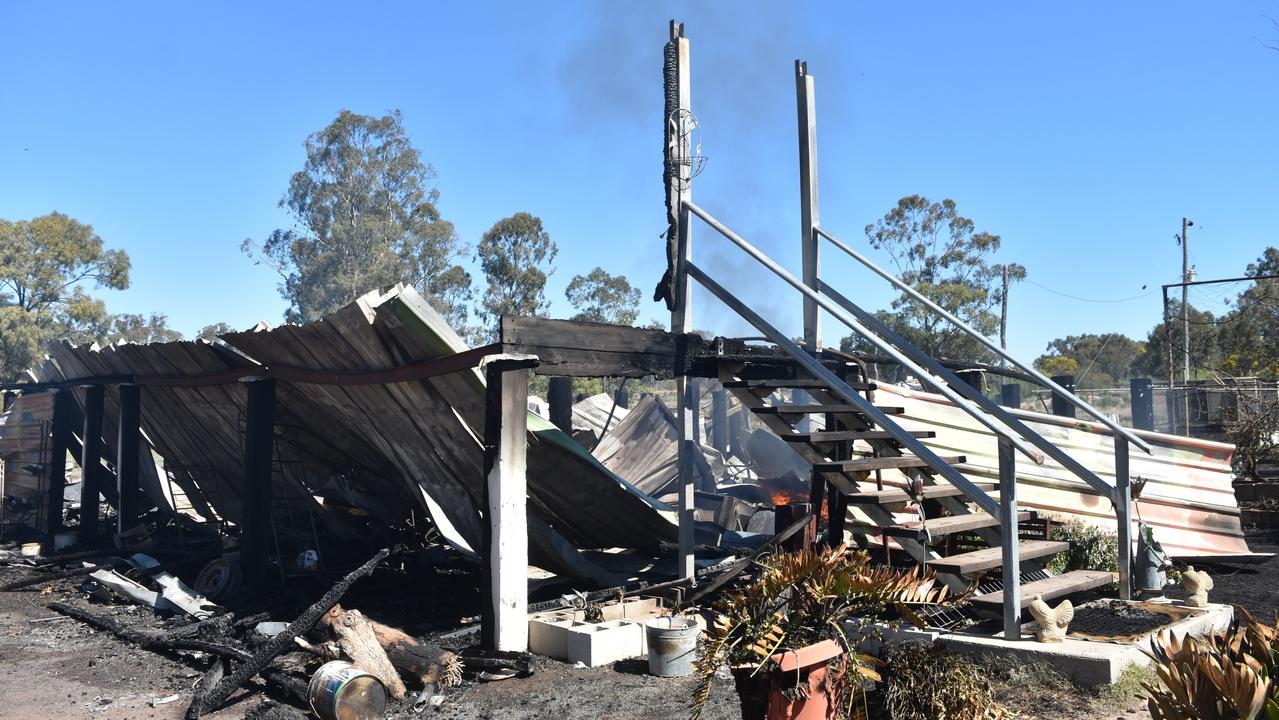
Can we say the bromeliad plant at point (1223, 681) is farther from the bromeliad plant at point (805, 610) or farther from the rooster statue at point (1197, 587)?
the rooster statue at point (1197, 587)

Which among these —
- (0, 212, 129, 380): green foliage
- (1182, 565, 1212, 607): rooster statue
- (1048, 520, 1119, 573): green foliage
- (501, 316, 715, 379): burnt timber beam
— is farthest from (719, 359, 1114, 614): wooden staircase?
(0, 212, 129, 380): green foliage

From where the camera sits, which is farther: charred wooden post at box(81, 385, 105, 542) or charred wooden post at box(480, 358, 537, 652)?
charred wooden post at box(81, 385, 105, 542)

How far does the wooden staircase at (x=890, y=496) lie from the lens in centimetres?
678

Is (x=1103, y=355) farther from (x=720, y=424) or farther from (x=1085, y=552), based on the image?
(x=1085, y=552)

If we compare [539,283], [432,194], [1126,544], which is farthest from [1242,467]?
[432,194]

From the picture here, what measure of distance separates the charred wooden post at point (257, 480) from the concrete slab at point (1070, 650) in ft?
20.5

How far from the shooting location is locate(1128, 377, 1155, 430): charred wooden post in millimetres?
19734

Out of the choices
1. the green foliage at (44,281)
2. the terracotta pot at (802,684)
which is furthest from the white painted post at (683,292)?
the green foliage at (44,281)

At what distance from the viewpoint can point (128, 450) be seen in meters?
12.1

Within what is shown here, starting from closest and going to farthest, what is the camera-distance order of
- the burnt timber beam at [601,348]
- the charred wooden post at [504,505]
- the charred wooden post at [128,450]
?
the charred wooden post at [504,505], the burnt timber beam at [601,348], the charred wooden post at [128,450]

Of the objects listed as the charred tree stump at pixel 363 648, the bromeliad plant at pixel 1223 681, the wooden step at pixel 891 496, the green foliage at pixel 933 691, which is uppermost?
the wooden step at pixel 891 496

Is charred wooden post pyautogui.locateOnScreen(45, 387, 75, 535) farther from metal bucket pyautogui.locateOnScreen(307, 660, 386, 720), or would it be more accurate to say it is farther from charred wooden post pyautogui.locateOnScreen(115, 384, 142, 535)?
metal bucket pyautogui.locateOnScreen(307, 660, 386, 720)

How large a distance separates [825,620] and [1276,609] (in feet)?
18.6

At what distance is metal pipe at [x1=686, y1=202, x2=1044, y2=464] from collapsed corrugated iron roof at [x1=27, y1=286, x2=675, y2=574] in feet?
7.74
